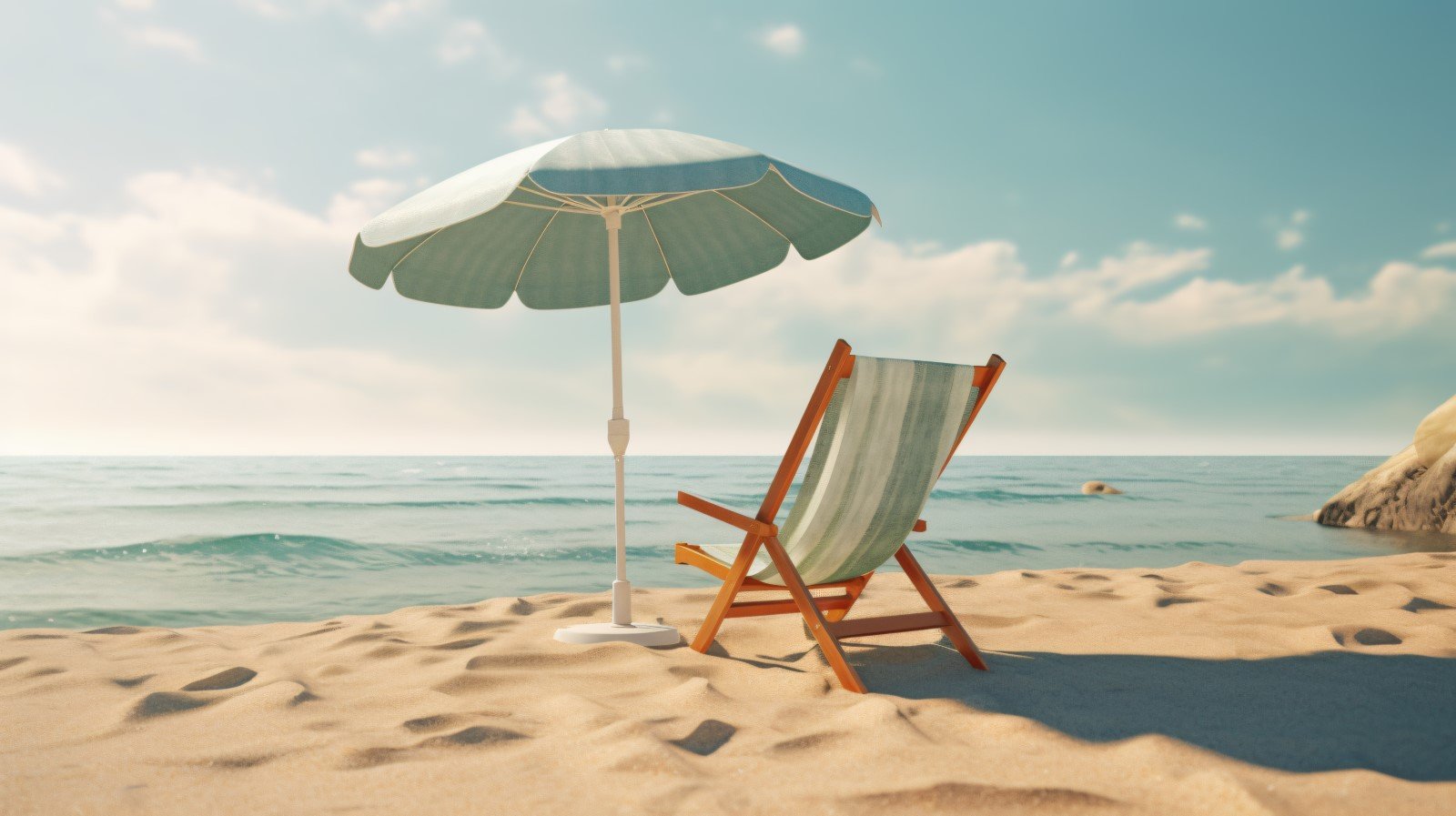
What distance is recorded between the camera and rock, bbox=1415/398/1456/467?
9523 mm

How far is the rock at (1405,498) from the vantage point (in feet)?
31.7

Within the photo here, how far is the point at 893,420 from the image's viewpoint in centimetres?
307

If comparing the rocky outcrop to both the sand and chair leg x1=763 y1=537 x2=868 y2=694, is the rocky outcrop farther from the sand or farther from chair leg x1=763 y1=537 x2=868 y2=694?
chair leg x1=763 y1=537 x2=868 y2=694

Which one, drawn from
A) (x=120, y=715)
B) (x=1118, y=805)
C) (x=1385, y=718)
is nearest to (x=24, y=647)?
(x=120, y=715)

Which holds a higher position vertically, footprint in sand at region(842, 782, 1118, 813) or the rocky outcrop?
the rocky outcrop

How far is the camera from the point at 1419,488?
33.0ft

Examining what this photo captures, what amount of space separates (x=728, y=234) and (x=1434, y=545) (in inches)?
329

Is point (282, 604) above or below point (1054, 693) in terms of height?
below

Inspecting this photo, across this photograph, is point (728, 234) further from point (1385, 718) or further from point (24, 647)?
point (24, 647)

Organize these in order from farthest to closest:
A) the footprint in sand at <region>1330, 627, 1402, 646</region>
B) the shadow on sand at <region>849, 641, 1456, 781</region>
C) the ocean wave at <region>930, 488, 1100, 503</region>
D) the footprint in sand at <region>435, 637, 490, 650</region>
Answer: the ocean wave at <region>930, 488, 1100, 503</region>
the footprint in sand at <region>435, 637, 490, 650</region>
the footprint in sand at <region>1330, 627, 1402, 646</region>
the shadow on sand at <region>849, 641, 1456, 781</region>

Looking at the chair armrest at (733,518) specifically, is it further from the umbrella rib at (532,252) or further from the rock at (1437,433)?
the rock at (1437,433)

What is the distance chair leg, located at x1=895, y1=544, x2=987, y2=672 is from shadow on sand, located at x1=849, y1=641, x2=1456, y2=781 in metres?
0.05

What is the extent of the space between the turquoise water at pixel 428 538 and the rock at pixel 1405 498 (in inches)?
14.2

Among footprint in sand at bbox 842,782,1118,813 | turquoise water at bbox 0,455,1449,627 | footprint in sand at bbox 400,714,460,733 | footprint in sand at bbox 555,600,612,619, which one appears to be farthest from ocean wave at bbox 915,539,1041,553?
footprint in sand at bbox 842,782,1118,813
